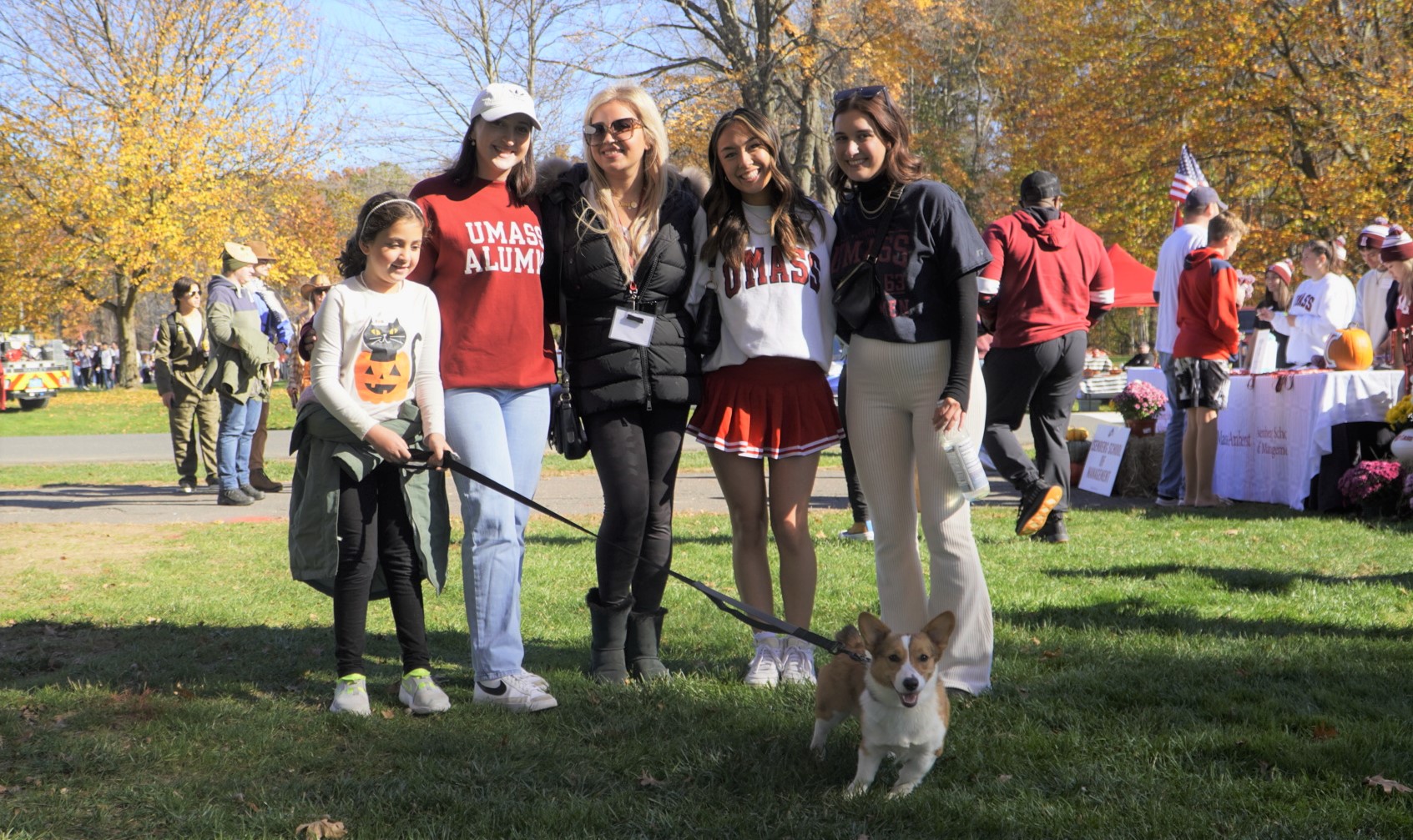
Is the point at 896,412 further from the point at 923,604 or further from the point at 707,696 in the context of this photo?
the point at 707,696

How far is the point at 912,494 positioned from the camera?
4.00 m

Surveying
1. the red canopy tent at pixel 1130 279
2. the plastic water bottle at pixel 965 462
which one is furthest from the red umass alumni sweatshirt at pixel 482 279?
the red canopy tent at pixel 1130 279

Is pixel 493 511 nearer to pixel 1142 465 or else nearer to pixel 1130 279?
pixel 1142 465

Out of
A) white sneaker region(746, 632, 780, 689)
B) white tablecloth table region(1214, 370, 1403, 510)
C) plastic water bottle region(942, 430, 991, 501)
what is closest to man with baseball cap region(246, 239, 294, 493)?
white sneaker region(746, 632, 780, 689)

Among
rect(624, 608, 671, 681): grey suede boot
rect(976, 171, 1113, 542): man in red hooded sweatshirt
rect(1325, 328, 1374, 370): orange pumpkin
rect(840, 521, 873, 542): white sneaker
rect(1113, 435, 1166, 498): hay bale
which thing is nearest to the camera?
rect(624, 608, 671, 681): grey suede boot

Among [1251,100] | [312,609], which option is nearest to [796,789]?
[312,609]

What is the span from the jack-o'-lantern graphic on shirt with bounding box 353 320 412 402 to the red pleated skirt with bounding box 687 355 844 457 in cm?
105

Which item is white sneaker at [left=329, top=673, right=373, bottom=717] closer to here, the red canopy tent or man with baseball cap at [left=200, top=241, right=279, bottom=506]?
man with baseball cap at [left=200, top=241, right=279, bottom=506]

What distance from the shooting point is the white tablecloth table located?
27.5ft

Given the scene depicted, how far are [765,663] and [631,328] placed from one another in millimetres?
1346

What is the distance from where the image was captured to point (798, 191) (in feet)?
13.4

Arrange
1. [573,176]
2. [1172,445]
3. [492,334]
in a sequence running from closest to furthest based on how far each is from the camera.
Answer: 1. [492,334]
2. [573,176]
3. [1172,445]

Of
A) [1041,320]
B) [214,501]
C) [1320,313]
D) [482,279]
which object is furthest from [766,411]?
[1320,313]

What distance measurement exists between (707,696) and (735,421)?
978 mm
